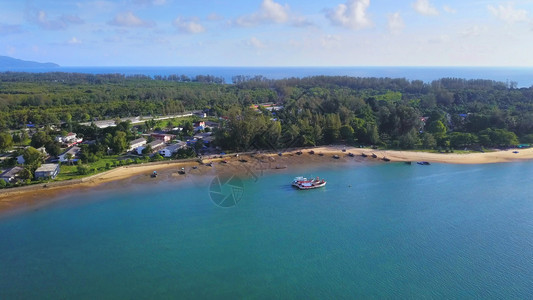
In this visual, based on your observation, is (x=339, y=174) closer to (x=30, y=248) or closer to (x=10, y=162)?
(x=30, y=248)

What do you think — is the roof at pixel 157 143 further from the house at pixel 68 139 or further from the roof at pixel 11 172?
the roof at pixel 11 172

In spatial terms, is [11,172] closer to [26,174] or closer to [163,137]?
[26,174]

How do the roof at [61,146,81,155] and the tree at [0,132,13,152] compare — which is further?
the tree at [0,132,13,152]

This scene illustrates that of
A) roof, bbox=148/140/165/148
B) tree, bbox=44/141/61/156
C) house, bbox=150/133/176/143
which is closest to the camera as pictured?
tree, bbox=44/141/61/156

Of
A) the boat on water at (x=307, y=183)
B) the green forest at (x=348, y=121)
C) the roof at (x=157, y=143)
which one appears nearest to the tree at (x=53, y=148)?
the green forest at (x=348, y=121)

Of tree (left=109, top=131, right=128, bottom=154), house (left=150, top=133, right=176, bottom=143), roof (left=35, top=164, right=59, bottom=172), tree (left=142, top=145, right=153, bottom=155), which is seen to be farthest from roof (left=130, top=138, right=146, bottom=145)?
roof (left=35, top=164, right=59, bottom=172)

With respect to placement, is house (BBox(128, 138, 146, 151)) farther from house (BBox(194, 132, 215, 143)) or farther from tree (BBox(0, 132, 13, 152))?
tree (BBox(0, 132, 13, 152))

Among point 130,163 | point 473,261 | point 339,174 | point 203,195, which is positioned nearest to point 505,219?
point 473,261
